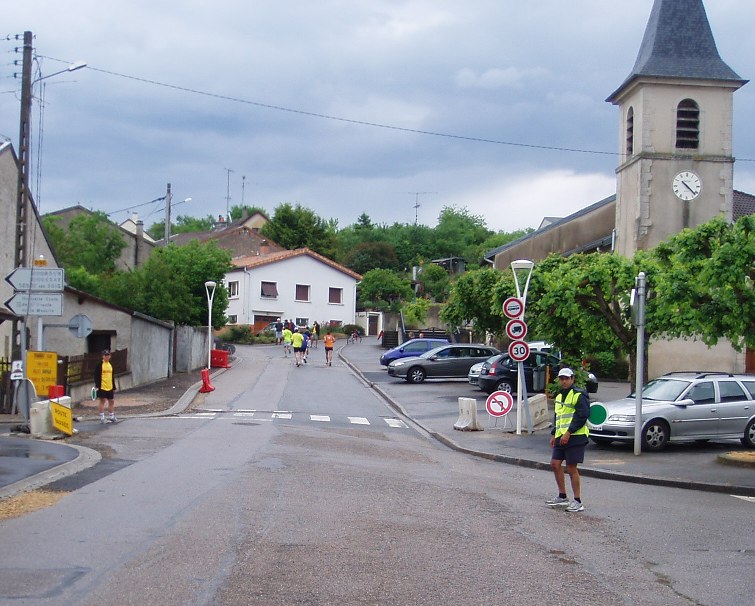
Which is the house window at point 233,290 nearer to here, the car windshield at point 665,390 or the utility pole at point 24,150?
the utility pole at point 24,150

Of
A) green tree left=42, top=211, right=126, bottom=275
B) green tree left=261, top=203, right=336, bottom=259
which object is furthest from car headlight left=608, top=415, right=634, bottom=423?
green tree left=261, top=203, right=336, bottom=259

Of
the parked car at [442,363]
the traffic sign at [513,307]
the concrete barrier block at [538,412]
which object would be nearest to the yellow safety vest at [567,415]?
the traffic sign at [513,307]

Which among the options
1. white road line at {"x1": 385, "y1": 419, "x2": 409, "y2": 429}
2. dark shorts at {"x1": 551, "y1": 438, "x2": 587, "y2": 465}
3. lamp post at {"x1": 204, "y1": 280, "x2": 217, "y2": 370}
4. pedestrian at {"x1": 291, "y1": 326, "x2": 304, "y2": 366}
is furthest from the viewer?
pedestrian at {"x1": 291, "y1": 326, "x2": 304, "y2": 366}

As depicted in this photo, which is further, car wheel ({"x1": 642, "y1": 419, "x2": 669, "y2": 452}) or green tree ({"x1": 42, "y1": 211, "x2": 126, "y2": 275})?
green tree ({"x1": 42, "y1": 211, "x2": 126, "y2": 275})

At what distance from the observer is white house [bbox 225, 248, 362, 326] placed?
70125mm

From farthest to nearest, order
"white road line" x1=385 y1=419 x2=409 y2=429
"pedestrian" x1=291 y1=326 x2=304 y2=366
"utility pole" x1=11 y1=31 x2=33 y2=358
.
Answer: "pedestrian" x1=291 y1=326 x2=304 y2=366
"white road line" x1=385 y1=419 x2=409 y2=429
"utility pole" x1=11 y1=31 x2=33 y2=358

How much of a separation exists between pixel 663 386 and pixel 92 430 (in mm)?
11969

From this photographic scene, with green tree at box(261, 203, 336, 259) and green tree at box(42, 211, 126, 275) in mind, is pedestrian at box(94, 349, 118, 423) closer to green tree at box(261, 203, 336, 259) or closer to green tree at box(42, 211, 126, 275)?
green tree at box(42, 211, 126, 275)

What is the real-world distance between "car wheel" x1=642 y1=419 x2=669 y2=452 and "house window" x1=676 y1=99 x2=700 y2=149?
64.1 ft

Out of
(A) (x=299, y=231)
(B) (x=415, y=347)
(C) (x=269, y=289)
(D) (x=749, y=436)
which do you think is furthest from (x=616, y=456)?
(A) (x=299, y=231)

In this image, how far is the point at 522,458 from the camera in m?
17.0

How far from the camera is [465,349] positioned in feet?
122

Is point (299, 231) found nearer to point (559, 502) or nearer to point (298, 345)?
point (298, 345)

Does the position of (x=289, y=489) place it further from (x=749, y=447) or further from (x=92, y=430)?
(x=749, y=447)
